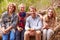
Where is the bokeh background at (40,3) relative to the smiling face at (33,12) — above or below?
above

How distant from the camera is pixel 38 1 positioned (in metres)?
2.86

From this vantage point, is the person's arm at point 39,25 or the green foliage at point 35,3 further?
the green foliage at point 35,3

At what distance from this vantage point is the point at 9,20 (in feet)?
9.23

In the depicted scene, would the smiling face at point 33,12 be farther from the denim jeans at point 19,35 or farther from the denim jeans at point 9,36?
the denim jeans at point 9,36

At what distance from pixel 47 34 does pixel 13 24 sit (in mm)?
547

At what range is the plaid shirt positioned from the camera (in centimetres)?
279

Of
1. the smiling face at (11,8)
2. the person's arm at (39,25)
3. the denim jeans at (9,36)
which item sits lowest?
the denim jeans at (9,36)

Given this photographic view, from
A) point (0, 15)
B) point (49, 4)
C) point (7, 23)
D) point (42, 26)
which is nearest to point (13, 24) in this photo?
point (7, 23)

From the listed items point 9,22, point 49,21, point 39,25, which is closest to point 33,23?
point 39,25

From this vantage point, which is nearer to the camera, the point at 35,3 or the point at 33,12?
the point at 33,12

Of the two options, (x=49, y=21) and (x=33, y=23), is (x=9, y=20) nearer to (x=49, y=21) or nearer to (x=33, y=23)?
(x=33, y=23)

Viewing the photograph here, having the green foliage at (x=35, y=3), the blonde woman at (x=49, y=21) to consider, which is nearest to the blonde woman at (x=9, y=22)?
the green foliage at (x=35, y=3)

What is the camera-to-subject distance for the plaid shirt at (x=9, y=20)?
9.16ft

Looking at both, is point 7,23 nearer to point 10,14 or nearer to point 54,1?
point 10,14
